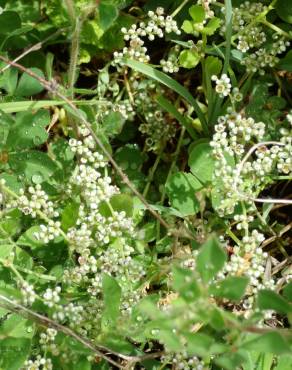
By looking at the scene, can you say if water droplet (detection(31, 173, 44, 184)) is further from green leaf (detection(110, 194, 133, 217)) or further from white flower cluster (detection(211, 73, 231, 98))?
white flower cluster (detection(211, 73, 231, 98))

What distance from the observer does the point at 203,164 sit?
2.51 m

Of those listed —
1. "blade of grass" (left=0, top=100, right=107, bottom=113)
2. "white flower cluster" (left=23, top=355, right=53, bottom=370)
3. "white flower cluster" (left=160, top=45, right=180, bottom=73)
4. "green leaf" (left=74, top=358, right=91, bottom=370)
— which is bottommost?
"white flower cluster" (left=23, top=355, right=53, bottom=370)

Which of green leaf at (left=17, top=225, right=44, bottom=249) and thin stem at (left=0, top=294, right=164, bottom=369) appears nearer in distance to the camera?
thin stem at (left=0, top=294, right=164, bottom=369)

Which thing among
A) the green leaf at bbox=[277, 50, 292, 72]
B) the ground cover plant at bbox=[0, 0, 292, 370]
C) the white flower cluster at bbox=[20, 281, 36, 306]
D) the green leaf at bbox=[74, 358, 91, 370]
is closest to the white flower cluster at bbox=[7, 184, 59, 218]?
the ground cover plant at bbox=[0, 0, 292, 370]

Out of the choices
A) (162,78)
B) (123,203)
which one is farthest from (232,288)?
(162,78)

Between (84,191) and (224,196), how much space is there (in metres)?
0.52

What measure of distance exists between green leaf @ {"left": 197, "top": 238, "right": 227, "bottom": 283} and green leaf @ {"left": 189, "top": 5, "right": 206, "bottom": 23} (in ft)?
3.83

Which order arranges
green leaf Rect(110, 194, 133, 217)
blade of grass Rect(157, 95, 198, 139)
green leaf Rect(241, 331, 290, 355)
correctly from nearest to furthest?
green leaf Rect(241, 331, 290, 355)
green leaf Rect(110, 194, 133, 217)
blade of grass Rect(157, 95, 198, 139)

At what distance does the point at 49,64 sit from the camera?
2.55m

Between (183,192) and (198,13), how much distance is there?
2.27 feet

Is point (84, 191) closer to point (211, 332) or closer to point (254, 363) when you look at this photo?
point (211, 332)

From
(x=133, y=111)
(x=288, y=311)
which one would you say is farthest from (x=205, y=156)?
(x=288, y=311)

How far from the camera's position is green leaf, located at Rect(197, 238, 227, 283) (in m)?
1.67

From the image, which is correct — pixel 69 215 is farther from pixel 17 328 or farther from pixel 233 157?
pixel 233 157
